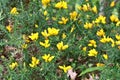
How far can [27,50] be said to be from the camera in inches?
160

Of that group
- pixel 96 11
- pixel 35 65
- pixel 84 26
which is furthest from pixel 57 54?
pixel 96 11

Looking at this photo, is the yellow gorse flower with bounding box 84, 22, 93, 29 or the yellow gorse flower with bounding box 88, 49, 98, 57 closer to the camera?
the yellow gorse flower with bounding box 88, 49, 98, 57

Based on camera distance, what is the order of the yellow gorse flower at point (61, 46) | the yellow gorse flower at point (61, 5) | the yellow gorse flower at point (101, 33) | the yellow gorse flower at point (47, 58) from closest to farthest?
the yellow gorse flower at point (47, 58), the yellow gorse flower at point (61, 46), the yellow gorse flower at point (101, 33), the yellow gorse flower at point (61, 5)

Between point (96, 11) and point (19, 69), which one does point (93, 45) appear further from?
point (19, 69)

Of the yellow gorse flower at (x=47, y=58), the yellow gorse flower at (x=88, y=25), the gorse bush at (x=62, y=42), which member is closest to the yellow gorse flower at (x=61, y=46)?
the gorse bush at (x=62, y=42)

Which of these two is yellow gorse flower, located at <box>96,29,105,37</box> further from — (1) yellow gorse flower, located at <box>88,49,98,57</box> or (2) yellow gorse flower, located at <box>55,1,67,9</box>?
(2) yellow gorse flower, located at <box>55,1,67,9</box>

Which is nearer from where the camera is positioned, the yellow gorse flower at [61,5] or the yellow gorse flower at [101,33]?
the yellow gorse flower at [101,33]

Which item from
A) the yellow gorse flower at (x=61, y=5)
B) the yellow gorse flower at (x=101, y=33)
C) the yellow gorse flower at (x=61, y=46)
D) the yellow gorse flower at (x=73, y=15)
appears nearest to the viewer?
the yellow gorse flower at (x=61, y=46)

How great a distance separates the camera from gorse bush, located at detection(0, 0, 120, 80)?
12.3ft

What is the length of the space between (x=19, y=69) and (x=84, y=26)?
33.7 inches

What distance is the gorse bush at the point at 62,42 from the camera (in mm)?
3752

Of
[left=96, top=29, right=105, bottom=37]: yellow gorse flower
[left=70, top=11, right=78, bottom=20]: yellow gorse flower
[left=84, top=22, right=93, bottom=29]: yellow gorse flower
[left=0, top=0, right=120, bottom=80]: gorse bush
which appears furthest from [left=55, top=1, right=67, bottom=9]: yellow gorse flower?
[left=96, top=29, right=105, bottom=37]: yellow gorse flower

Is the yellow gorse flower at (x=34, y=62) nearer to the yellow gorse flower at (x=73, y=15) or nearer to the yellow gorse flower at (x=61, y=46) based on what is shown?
the yellow gorse flower at (x=61, y=46)

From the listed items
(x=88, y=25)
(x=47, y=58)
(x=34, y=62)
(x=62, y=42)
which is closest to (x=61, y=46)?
(x=62, y=42)
